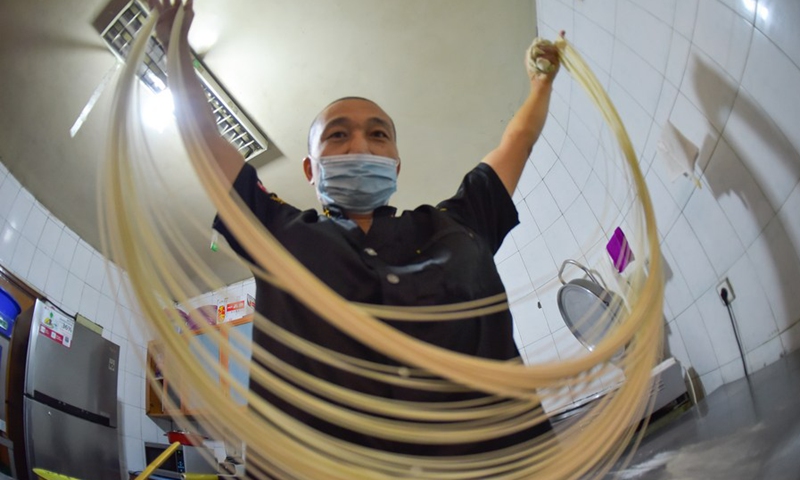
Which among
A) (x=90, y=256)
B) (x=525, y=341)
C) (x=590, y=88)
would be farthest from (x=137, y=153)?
(x=525, y=341)

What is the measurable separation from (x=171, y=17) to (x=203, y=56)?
30 cm

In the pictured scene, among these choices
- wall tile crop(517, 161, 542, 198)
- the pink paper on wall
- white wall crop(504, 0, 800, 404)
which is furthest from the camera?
wall tile crop(517, 161, 542, 198)

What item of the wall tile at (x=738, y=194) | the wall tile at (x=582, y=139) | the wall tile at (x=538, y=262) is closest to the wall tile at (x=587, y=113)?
the wall tile at (x=582, y=139)

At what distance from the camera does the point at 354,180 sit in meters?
0.56

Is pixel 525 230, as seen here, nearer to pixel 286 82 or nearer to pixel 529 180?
pixel 529 180

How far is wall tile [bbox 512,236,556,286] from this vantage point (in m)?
0.89

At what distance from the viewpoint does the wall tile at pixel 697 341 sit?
49 cm

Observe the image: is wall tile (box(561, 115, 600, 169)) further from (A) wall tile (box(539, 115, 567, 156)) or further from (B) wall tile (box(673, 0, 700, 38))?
(B) wall tile (box(673, 0, 700, 38))

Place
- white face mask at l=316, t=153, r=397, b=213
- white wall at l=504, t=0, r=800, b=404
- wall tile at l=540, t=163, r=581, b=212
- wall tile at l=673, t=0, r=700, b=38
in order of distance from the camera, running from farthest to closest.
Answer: wall tile at l=540, t=163, r=581, b=212, white face mask at l=316, t=153, r=397, b=213, wall tile at l=673, t=0, r=700, b=38, white wall at l=504, t=0, r=800, b=404

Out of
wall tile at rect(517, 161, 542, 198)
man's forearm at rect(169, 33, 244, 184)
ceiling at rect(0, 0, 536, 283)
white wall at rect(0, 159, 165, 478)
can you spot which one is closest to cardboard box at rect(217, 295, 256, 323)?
ceiling at rect(0, 0, 536, 283)

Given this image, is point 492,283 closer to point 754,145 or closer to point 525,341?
point 754,145

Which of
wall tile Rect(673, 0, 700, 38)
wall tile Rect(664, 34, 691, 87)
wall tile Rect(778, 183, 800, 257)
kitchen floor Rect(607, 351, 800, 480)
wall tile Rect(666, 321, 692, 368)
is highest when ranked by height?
wall tile Rect(673, 0, 700, 38)

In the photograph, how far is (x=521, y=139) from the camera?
654 mm

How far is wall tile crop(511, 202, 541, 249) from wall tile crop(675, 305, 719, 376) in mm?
412
